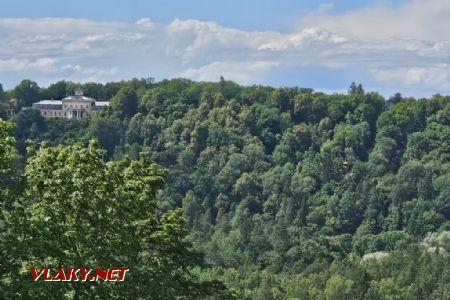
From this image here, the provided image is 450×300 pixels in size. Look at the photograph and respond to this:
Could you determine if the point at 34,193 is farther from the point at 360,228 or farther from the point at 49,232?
the point at 360,228

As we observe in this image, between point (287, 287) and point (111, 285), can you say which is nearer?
point (111, 285)

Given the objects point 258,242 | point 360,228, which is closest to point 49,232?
point 258,242

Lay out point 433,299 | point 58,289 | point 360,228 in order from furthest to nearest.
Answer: point 360,228, point 433,299, point 58,289

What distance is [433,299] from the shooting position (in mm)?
123312

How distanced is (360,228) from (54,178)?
538 feet

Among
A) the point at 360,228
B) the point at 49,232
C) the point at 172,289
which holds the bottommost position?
the point at 360,228

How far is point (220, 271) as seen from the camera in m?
142

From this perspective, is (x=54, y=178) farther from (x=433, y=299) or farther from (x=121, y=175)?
(x=433, y=299)

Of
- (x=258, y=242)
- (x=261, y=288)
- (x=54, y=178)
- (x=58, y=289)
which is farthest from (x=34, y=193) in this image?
(x=258, y=242)

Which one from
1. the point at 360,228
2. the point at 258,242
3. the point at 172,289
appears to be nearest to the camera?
the point at 172,289

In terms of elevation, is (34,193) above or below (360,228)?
above

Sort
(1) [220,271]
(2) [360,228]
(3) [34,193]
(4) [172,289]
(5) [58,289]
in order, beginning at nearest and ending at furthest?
(5) [58,289]
(3) [34,193]
(4) [172,289]
(1) [220,271]
(2) [360,228]

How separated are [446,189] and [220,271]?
66457 millimetres

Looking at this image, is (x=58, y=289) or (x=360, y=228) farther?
(x=360, y=228)
